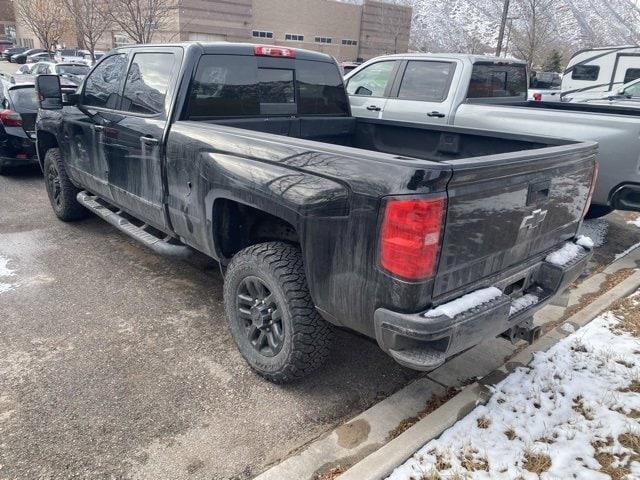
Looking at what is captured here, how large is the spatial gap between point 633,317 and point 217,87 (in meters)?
3.69

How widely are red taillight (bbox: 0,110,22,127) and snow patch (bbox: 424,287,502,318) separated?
303 inches

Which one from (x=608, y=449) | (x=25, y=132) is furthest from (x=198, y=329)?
(x=25, y=132)

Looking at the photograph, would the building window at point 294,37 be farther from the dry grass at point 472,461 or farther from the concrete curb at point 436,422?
the dry grass at point 472,461

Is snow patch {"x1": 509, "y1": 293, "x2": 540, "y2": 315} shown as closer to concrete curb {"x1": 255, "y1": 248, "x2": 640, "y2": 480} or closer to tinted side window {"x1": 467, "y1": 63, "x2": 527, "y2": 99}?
concrete curb {"x1": 255, "y1": 248, "x2": 640, "y2": 480}

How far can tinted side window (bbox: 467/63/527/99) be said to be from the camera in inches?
254

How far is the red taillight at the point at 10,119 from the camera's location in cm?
765

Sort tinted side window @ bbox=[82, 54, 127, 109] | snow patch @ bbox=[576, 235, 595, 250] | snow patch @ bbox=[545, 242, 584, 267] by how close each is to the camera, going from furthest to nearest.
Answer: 1. tinted side window @ bbox=[82, 54, 127, 109]
2. snow patch @ bbox=[576, 235, 595, 250]
3. snow patch @ bbox=[545, 242, 584, 267]

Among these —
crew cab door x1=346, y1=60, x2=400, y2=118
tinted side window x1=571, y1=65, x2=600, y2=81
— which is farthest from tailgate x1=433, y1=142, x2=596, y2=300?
tinted side window x1=571, y1=65, x2=600, y2=81

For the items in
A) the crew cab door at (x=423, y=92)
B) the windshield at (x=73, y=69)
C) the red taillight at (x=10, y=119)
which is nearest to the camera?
the crew cab door at (x=423, y=92)

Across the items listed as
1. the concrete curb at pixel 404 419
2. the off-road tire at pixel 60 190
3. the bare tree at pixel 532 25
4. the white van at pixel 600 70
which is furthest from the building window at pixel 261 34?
the concrete curb at pixel 404 419

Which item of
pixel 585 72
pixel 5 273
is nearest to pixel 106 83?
pixel 5 273

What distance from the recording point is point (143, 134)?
3852 mm

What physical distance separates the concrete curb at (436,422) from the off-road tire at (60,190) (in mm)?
4717

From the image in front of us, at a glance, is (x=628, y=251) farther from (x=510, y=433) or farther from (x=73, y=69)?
(x=73, y=69)
